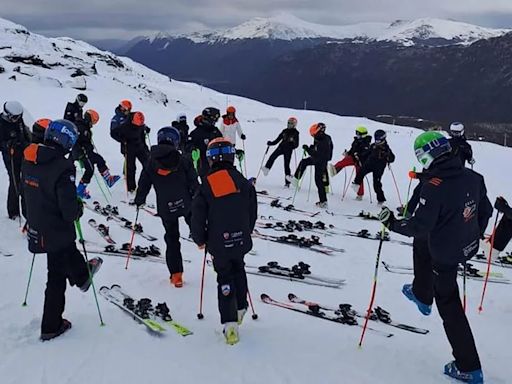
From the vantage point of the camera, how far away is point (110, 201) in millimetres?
11609

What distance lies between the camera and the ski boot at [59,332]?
209 inches

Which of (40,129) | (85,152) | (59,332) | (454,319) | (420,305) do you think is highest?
(40,129)

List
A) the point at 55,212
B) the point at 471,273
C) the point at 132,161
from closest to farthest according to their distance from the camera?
the point at 55,212 → the point at 471,273 → the point at 132,161

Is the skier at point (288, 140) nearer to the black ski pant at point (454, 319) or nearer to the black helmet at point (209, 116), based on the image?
the black helmet at point (209, 116)

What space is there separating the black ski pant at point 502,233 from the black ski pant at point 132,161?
7.39 meters

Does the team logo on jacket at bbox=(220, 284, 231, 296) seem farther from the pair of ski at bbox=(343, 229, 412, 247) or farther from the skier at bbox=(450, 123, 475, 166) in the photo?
the skier at bbox=(450, 123, 475, 166)

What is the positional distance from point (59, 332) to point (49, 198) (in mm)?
1421

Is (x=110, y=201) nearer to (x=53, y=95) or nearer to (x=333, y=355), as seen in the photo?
(x=333, y=355)

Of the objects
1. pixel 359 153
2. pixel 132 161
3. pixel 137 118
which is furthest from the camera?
pixel 359 153

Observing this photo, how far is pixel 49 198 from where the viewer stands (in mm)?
5020

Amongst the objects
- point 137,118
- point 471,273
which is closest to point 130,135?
point 137,118

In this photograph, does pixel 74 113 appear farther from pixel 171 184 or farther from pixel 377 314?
pixel 377 314

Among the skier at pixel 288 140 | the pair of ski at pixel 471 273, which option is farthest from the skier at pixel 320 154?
the pair of ski at pixel 471 273

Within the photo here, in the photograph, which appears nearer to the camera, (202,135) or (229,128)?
(202,135)
